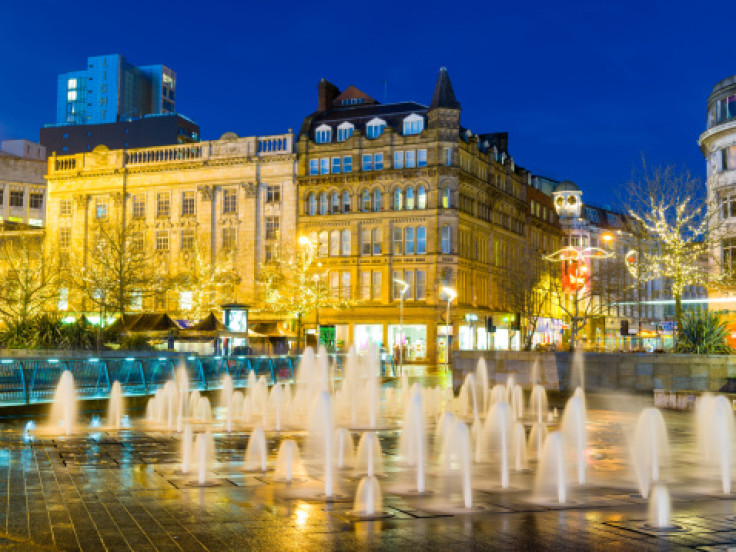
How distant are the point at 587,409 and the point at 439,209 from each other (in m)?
42.4

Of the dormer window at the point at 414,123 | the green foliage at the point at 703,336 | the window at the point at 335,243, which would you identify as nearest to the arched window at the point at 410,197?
the dormer window at the point at 414,123

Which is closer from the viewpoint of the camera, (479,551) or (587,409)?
(479,551)

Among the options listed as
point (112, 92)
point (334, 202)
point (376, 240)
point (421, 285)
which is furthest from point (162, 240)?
point (112, 92)

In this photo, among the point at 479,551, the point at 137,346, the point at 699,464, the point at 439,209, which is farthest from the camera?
the point at 439,209

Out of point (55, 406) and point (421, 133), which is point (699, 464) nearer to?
point (55, 406)

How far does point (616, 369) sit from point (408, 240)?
40372 millimetres

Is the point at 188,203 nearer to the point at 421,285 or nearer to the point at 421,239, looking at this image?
the point at 421,239

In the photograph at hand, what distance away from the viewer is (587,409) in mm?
25359

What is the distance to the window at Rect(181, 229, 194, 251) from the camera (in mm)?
73500

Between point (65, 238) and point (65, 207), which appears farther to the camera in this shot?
point (65, 207)

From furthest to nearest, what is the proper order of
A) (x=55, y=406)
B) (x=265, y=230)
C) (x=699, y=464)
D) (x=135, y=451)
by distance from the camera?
(x=265, y=230) < (x=55, y=406) < (x=135, y=451) < (x=699, y=464)

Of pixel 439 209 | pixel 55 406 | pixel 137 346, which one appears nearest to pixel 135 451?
pixel 55 406

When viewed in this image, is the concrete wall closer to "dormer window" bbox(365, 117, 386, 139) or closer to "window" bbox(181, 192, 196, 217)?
"dormer window" bbox(365, 117, 386, 139)

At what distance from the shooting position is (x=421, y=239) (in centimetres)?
6788
